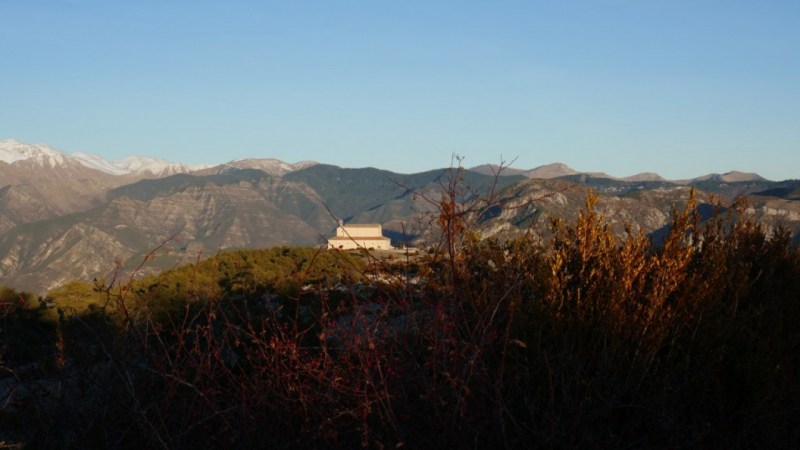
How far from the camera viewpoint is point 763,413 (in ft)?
16.1

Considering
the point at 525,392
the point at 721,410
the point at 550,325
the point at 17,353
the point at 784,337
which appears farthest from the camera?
the point at 17,353

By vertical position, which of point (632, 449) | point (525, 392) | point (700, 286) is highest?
point (700, 286)

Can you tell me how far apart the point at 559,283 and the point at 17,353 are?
26.9ft

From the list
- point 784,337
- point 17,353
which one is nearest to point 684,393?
point 784,337

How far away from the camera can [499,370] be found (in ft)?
15.3

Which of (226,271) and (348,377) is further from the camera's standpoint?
(226,271)

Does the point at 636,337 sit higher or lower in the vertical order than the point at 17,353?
higher

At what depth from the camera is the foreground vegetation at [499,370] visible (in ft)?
14.6

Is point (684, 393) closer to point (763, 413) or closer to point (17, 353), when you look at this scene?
point (763, 413)

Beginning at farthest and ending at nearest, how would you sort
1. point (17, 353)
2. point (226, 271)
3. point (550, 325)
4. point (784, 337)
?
1. point (226, 271)
2. point (17, 353)
3. point (784, 337)
4. point (550, 325)

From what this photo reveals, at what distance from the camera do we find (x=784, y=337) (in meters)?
5.92

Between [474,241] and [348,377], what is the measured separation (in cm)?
149

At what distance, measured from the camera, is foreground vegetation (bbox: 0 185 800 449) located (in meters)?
4.46

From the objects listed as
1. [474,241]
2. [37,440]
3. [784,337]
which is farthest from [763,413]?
[37,440]
